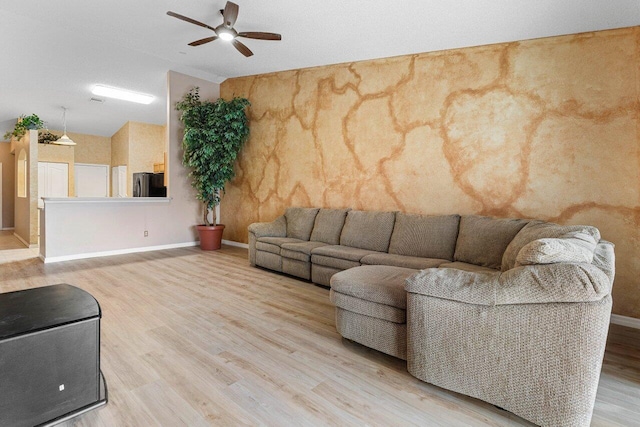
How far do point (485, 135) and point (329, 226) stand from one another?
2137 mm

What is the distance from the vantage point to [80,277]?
12.8 ft

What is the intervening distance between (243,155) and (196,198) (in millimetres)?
1216

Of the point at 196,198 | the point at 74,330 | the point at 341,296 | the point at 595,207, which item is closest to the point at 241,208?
the point at 196,198

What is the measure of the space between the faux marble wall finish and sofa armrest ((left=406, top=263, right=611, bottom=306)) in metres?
1.99

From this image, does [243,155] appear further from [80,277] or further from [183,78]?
[80,277]

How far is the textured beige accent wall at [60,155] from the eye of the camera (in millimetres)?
8031

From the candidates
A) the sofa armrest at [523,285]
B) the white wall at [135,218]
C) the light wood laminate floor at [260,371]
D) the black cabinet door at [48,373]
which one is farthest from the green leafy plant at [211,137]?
the sofa armrest at [523,285]

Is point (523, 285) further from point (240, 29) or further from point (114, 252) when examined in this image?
point (114, 252)

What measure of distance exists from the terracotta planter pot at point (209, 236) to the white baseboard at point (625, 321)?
17.9 ft

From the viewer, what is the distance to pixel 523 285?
1463 mm

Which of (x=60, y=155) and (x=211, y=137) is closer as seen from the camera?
(x=211, y=137)

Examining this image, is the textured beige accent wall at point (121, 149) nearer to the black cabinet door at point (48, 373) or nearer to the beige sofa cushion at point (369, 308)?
the black cabinet door at point (48, 373)

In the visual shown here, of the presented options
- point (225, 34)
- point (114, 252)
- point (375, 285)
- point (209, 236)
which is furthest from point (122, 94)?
point (375, 285)

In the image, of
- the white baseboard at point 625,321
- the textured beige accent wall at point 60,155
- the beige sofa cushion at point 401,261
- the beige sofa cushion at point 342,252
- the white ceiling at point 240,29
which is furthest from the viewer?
the textured beige accent wall at point 60,155
